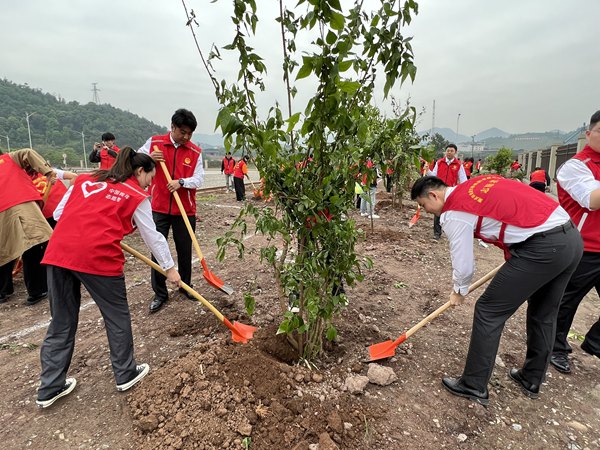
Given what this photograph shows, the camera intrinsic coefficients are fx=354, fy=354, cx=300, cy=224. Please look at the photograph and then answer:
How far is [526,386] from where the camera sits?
8.53 feet

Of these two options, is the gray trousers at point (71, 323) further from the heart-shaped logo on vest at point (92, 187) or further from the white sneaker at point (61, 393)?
the heart-shaped logo on vest at point (92, 187)

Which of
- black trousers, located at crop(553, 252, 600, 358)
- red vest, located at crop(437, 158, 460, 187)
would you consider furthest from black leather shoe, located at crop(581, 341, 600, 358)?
red vest, located at crop(437, 158, 460, 187)

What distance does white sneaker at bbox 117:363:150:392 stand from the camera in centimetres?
242

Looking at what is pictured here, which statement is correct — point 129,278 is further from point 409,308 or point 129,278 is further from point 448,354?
point 448,354

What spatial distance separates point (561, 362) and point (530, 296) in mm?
1046

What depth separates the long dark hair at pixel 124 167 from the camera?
2355 mm

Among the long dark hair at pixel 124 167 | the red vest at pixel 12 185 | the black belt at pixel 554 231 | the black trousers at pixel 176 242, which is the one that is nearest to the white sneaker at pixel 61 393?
the black trousers at pixel 176 242

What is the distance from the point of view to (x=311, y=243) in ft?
7.59

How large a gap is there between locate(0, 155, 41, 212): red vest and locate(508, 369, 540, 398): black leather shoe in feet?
16.3

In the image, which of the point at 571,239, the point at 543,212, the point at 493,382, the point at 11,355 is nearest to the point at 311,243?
the point at 543,212

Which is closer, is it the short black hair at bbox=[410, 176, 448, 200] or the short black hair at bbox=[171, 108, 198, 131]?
the short black hair at bbox=[410, 176, 448, 200]

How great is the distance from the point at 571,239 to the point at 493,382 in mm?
1231

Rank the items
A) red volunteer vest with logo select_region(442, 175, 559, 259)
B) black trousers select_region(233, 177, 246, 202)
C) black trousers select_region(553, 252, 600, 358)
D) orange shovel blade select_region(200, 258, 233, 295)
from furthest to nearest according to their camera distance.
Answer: black trousers select_region(233, 177, 246, 202), orange shovel blade select_region(200, 258, 233, 295), black trousers select_region(553, 252, 600, 358), red volunteer vest with logo select_region(442, 175, 559, 259)

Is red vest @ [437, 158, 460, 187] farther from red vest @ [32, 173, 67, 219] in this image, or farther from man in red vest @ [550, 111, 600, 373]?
red vest @ [32, 173, 67, 219]
